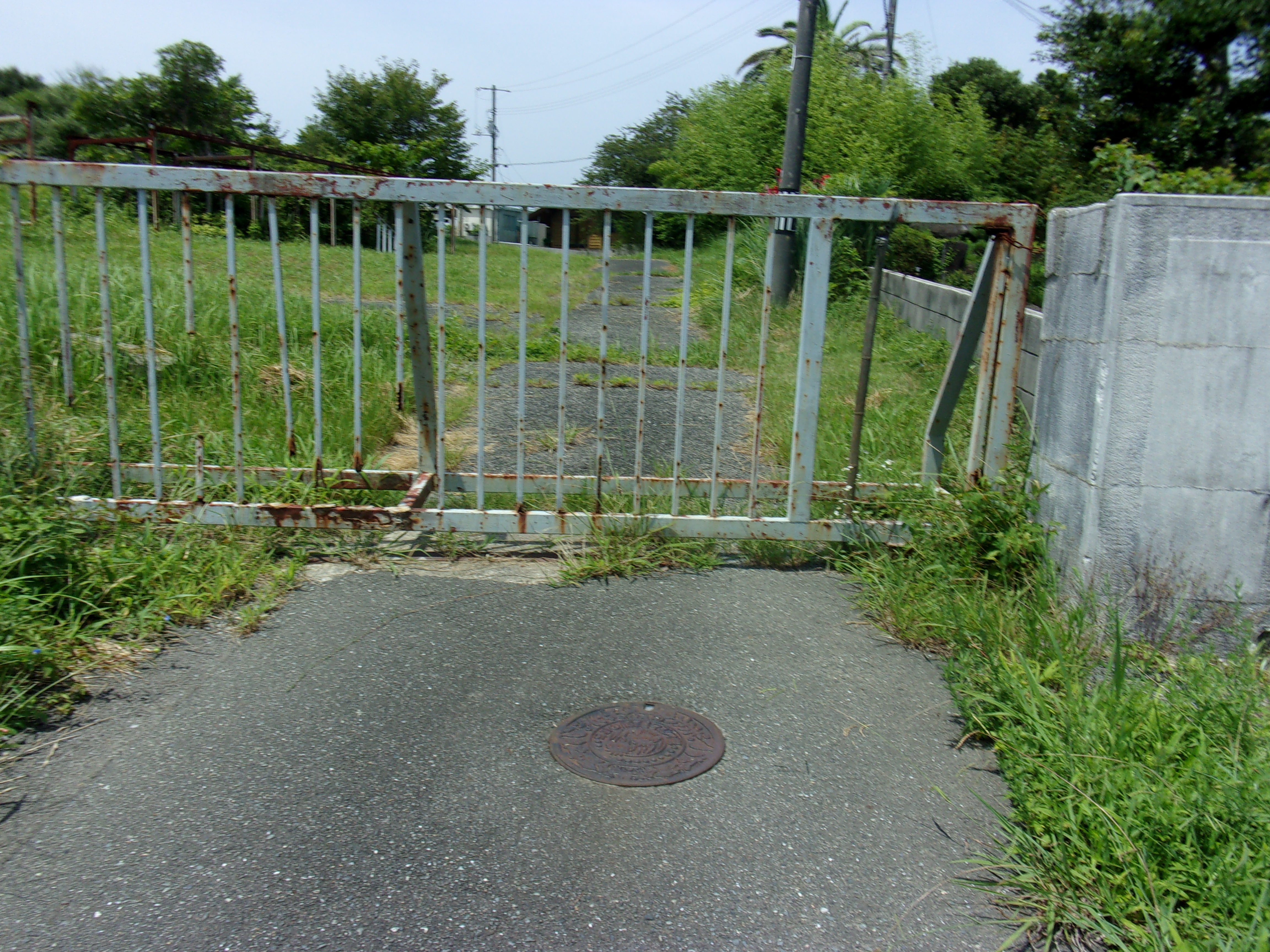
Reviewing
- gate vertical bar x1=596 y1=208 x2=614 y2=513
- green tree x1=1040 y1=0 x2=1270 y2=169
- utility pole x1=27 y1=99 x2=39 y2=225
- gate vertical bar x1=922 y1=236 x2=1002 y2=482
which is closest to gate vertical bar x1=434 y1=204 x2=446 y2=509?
gate vertical bar x1=596 y1=208 x2=614 y2=513

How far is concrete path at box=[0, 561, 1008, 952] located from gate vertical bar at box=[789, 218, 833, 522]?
665mm

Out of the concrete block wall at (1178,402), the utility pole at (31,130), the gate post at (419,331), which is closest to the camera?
the concrete block wall at (1178,402)

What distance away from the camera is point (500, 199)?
409cm

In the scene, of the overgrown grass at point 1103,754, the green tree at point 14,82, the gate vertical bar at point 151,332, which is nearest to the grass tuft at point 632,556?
the overgrown grass at point 1103,754

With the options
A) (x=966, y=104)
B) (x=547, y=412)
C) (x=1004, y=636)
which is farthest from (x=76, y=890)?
(x=966, y=104)

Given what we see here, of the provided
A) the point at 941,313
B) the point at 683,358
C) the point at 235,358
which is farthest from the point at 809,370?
the point at 941,313

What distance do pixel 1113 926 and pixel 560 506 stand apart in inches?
109

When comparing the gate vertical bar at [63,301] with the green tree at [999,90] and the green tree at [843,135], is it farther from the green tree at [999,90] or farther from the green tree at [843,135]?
the green tree at [999,90]

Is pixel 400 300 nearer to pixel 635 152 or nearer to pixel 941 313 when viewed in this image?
pixel 941 313

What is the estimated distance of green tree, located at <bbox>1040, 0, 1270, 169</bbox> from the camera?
2130 centimetres

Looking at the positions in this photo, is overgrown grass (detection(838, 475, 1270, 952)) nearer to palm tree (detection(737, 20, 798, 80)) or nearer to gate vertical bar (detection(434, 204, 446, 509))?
gate vertical bar (detection(434, 204, 446, 509))

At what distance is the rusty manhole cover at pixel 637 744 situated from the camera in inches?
109

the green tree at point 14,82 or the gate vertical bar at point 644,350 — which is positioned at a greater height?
the green tree at point 14,82

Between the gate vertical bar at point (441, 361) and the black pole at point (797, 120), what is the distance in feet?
24.1
